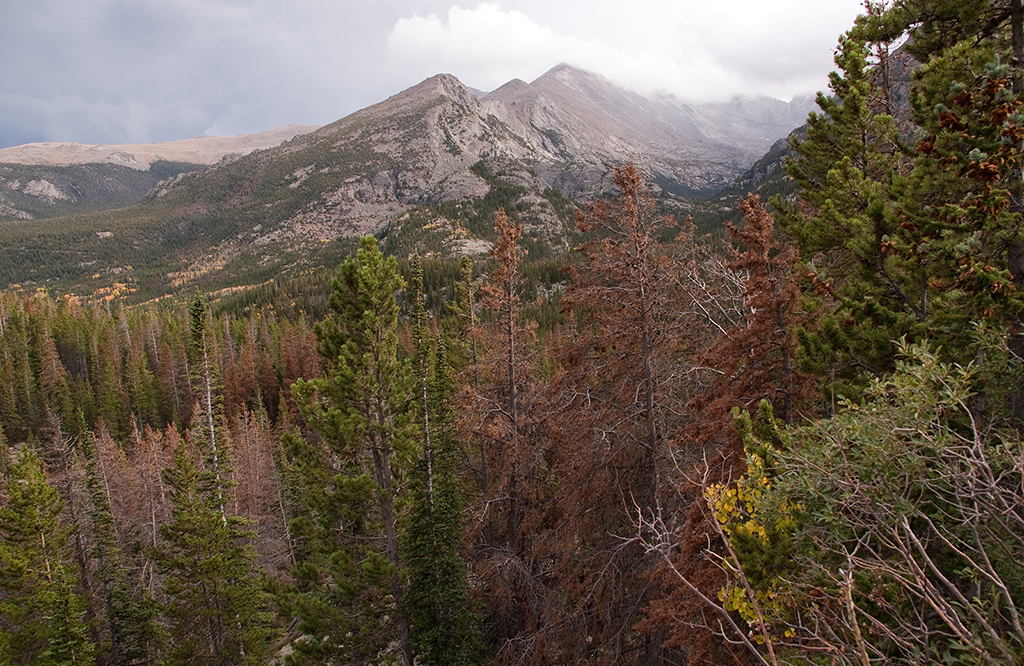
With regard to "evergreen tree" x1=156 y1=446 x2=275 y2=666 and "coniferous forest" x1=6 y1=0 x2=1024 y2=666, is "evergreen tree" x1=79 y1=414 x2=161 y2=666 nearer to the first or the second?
"coniferous forest" x1=6 y1=0 x2=1024 y2=666

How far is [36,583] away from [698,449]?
854 inches

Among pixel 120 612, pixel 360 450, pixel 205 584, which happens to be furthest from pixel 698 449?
pixel 120 612

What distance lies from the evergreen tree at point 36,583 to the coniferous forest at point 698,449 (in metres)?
0.10

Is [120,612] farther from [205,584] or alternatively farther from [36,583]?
[205,584]

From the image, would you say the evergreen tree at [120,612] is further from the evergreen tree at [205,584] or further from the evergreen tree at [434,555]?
the evergreen tree at [434,555]

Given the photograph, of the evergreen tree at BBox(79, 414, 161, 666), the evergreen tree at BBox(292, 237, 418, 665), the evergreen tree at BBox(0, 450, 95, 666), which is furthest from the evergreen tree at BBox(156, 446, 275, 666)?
the evergreen tree at BBox(292, 237, 418, 665)

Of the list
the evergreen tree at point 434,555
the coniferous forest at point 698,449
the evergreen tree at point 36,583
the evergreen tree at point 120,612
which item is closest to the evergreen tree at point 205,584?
the coniferous forest at point 698,449

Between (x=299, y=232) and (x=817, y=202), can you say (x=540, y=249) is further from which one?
(x=817, y=202)

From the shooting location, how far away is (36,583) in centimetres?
1583

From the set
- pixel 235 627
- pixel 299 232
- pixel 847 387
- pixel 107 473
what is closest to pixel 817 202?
pixel 847 387

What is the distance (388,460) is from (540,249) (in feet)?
427

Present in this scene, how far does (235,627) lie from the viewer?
672 inches

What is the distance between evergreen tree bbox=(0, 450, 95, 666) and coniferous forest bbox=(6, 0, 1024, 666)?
0.33ft

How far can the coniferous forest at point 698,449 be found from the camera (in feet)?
13.4
